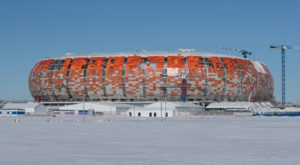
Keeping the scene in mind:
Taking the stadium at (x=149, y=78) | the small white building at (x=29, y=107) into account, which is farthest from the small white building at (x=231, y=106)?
the small white building at (x=29, y=107)

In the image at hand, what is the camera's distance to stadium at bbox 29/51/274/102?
152125mm

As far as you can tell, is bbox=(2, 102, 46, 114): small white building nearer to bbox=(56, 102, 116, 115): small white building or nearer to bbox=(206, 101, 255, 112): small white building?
bbox=(56, 102, 116, 115): small white building

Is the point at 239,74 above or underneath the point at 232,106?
above

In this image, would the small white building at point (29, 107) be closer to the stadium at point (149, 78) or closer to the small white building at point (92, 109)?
the stadium at point (149, 78)

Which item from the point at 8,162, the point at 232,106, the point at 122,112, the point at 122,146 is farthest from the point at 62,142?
the point at 232,106

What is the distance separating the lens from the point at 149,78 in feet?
497

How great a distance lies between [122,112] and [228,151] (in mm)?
108054

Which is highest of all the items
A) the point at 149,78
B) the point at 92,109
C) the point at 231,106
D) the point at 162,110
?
the point at 149,78

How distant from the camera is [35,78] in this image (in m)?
168

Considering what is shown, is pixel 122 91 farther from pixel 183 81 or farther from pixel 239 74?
pixel 239 74

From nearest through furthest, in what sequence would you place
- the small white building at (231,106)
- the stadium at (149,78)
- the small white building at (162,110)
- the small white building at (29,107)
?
the small white building at (162,110) < the small white building at (231,106) < the small white building at (29,107) < the stadium at (149,78)

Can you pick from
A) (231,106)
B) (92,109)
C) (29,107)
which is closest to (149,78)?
(92,109)

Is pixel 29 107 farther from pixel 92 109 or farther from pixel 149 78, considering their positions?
pixel 149 78

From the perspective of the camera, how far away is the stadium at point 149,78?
15212 cm
